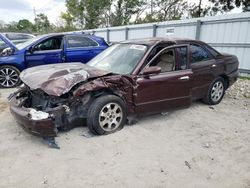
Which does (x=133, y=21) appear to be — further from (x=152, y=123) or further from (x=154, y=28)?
(x=152, y=123)

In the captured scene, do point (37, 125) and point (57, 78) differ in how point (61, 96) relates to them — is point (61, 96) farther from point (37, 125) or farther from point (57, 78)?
point (37, 125)

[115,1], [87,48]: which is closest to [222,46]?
[87,48]

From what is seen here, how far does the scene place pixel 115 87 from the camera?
14.0 ft

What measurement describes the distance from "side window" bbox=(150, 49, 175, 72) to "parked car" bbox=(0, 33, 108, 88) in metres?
4.05

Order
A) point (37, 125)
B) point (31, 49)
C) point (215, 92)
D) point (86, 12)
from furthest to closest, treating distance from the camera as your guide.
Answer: point (86, 12) < point (31, 49) < point (215, 92) < point (37, 125)

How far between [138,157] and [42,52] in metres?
5.41

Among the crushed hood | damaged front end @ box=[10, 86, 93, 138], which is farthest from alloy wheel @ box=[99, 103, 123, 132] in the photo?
the crushed hood

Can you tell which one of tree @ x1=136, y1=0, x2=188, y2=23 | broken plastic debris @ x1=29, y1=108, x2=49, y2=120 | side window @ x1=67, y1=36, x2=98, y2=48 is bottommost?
broken plastic debris @ x1=29, y1=108, x2=49, y2=120

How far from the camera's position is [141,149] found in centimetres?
383

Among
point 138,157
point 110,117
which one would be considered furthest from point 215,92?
point 138,157

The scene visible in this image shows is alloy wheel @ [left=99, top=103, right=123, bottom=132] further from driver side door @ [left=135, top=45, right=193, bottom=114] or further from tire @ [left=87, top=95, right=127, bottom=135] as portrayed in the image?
driver side door @ [left=135, top=45, right=193, bottom=114]

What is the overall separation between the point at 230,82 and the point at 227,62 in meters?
0.53

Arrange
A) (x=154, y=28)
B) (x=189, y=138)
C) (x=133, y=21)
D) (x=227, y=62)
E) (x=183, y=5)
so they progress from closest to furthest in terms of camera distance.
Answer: (x=189, y=138), (x=227, y=62), (x=154, y=28), (x=183, y=5), (x=133, y=21)

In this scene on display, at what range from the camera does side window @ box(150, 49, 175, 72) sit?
4.76m
